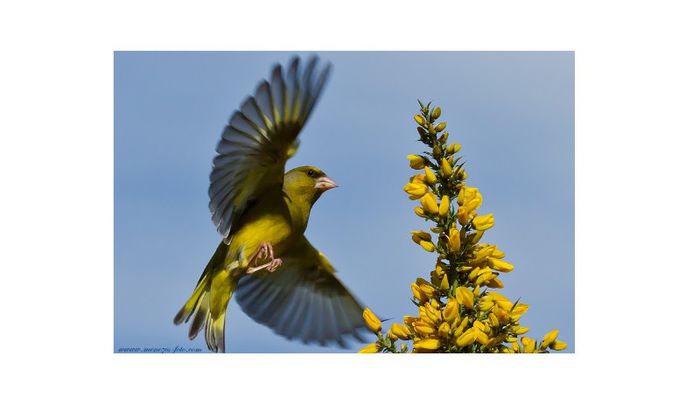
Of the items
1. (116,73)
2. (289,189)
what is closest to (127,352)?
(289,189)

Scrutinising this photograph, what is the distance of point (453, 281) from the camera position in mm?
2922

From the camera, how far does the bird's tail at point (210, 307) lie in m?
4.34

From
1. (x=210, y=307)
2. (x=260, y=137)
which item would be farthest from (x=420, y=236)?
(x=210, y=307)

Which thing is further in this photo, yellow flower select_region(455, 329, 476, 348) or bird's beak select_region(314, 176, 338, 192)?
bird's beak select_region(314, 176, 338, 192)

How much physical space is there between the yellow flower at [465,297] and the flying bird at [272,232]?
5.18 ft

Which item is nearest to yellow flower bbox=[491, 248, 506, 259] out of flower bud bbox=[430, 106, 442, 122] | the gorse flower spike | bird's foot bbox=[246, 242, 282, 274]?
the gorse flower spike

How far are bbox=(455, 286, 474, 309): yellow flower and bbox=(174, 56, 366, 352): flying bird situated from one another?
1.58 meters

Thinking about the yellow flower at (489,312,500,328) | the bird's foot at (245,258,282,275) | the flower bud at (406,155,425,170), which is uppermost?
the flower bud at (406,155,425,170)

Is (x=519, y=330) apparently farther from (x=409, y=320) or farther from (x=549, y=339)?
(x=409, y=320)

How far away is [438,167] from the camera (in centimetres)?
307

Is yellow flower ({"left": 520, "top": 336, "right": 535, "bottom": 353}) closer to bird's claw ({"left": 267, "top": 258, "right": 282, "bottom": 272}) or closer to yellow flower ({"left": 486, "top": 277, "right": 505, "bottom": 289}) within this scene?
yellow flower ({"left": 486, "top": 277, "right": 505, "bottom": 289})

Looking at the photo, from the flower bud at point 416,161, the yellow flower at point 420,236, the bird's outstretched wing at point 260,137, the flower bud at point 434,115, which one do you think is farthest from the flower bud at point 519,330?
the bird's outstretched wing at point 260,137

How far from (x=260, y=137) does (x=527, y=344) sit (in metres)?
1.91

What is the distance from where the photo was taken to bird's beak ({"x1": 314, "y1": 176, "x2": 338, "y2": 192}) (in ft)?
14.1
